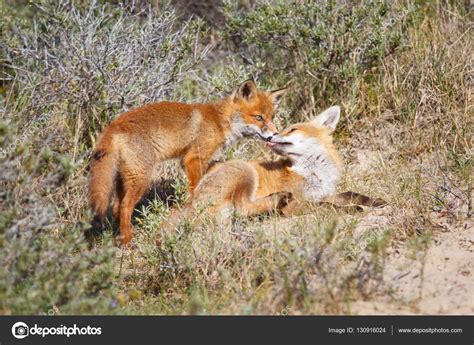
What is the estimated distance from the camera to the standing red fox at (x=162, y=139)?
5.66 meters

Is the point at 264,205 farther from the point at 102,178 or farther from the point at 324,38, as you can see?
the point at 324,38

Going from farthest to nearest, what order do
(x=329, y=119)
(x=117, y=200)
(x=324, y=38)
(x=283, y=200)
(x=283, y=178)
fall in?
(x=324, y=38) < (x=329, y=119) < (x=283, y=178) < (x=117, y=200) < (x=283, y=200)

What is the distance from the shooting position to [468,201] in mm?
5402

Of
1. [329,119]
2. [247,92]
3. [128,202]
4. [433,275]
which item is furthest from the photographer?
[247,92]

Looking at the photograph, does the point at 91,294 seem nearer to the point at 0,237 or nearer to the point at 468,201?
the point at 0,237

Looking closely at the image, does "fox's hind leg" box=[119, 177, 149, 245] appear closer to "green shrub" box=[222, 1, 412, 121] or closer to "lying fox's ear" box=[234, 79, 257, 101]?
"lying fox's ear" box=[234, 79, 257, 101]

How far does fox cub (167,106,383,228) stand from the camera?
19.5 feet

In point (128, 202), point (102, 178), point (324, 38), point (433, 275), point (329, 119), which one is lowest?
point (433, 275)

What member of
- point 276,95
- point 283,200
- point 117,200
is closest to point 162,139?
point 117,200

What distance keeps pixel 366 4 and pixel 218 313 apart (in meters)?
5.02

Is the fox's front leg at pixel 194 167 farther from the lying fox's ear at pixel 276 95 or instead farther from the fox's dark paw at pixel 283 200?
the lying fox's ear at pixel 276 95

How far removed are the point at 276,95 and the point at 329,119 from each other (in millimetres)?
864

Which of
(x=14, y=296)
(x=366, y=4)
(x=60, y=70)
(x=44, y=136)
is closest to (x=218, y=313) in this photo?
(x=14, y=296)

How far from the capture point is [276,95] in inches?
292
